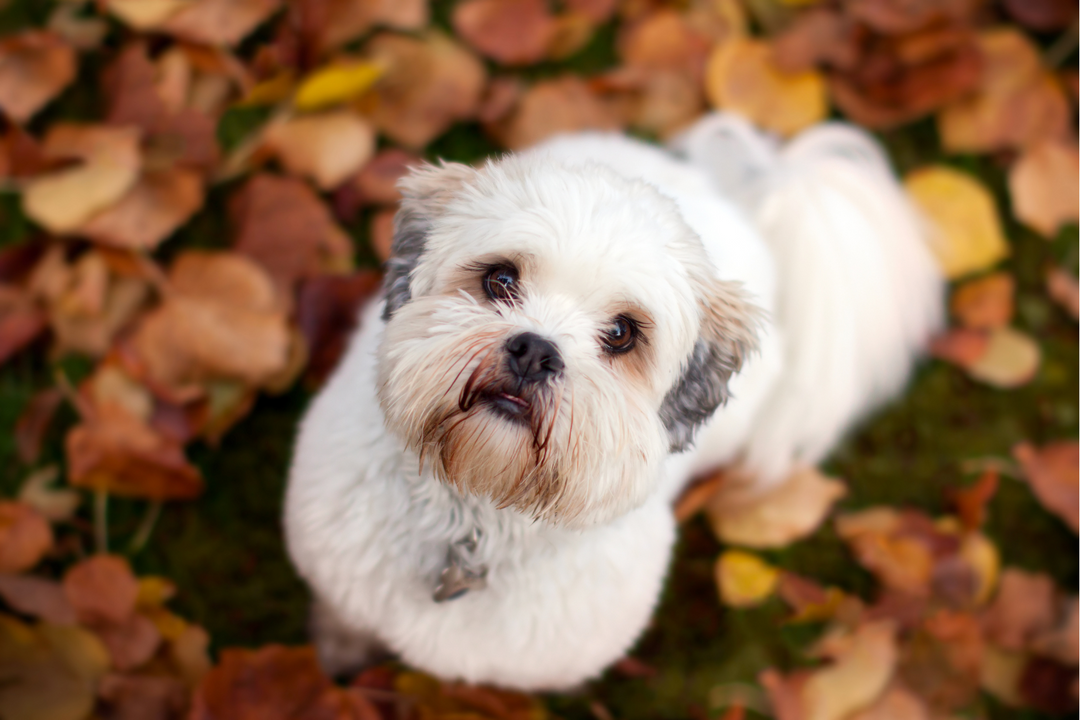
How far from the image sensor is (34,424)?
8.79 feet

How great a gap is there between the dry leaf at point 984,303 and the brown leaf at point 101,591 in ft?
11.1

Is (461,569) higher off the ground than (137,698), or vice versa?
(461,569)

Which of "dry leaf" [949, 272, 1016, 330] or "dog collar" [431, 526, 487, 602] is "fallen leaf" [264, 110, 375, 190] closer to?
"dog collar" [431, 526, 487, 602]

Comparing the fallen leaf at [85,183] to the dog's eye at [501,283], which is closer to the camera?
the dog's eye at [501,283]

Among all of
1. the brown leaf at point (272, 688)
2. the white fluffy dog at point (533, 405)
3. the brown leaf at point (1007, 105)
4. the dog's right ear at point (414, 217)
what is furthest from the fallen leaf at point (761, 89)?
the brown leaf at point (272, 688)

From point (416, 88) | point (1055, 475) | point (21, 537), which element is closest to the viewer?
point (21, 537)

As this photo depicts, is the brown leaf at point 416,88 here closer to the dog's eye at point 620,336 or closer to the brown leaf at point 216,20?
the brown leaf at point 216,20

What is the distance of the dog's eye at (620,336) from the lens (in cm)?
176

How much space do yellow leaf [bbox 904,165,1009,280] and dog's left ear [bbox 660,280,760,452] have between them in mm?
1968

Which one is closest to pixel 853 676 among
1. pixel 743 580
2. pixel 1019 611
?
pixel 743 580

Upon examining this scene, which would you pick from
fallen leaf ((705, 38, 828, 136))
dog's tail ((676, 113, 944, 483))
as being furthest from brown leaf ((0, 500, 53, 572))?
fallen leaf ((705, 38, 828, 136))

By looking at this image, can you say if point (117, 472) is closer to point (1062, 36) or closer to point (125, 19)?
point (125, 19)

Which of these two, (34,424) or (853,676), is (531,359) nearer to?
(853,676)

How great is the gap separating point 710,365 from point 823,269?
3.69ft
